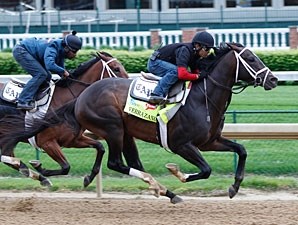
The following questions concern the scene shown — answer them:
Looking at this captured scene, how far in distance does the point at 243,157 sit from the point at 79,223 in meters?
1.89

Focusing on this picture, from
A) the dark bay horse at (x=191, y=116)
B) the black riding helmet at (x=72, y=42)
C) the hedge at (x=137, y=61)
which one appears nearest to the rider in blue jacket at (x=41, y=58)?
the black riding helmet at (x=72, y=42)

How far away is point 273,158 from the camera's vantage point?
1154 cm

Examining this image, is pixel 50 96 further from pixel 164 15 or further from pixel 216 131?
pixel 164 15

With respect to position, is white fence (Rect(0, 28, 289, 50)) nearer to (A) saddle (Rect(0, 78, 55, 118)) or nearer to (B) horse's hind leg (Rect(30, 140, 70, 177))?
(A) saddle (Rect(0, 78, 55, 118))

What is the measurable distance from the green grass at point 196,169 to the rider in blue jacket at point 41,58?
4.06 ft

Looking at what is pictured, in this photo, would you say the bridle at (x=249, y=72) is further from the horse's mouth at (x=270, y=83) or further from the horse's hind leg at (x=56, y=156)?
the horse's hind leg at (x=56, y=156)

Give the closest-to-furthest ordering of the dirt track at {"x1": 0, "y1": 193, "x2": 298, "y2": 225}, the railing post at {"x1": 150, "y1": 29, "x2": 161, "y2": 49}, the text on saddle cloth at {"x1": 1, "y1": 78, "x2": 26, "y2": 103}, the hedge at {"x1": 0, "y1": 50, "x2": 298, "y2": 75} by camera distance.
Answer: the dirt track at {"x1": 0, "y1": 193, "x2": 298, "y2": 225}
the text on saddle cloth at {"x1": 1, "y1": 78, "x2": 26, "y2": 103}
the hedge at {"x1": 0, "y1": 50, "x2": 298, "y2": 75}
the railing post at {"x1": 150, "y1": 29, "x2": 161, "y2": 49}

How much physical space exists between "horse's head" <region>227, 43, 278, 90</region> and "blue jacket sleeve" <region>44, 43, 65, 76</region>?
2151 mm

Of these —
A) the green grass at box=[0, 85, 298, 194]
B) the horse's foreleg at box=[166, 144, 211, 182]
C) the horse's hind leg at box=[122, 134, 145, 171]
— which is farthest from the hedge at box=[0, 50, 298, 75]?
the horse's foreleg at box=[166, 144, 211, 182]

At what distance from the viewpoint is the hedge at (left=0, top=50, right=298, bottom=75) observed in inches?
736

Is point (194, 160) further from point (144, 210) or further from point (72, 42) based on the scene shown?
point (72, 42)

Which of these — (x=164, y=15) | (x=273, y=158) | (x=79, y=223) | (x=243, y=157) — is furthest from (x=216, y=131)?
(x=164, y=15)

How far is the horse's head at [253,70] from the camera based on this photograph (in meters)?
8.96

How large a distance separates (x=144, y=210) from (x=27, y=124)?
1.91 meters
